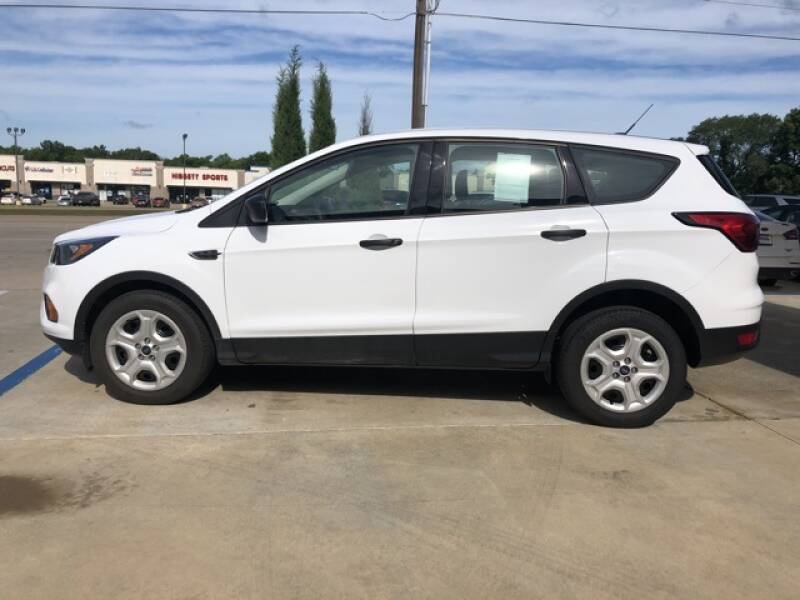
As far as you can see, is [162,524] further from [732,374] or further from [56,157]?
[56,157]

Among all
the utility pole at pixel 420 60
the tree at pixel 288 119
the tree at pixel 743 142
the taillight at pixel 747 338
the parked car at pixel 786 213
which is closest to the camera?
the taillight at pixel 747 338

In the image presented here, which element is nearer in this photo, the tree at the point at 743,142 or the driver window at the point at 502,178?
the driver window at the point at 502,178

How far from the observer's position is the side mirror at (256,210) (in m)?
4.30

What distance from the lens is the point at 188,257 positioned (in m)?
4.42

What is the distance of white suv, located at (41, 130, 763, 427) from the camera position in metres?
4.28

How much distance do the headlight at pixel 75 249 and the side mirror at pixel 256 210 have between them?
0.99 m

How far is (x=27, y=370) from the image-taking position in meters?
5.46

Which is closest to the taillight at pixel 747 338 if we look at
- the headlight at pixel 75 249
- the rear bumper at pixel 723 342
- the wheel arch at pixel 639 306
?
the rear bumper at pixel 723 342

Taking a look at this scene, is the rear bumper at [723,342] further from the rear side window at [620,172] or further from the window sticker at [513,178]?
the window sticker at [513,178]

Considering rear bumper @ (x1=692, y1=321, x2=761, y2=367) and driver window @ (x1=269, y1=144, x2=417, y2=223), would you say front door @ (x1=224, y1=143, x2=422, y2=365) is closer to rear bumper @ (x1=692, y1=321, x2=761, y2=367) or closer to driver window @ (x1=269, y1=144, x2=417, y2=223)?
driver window @ (x1=269, y1=144, x2=417, y2=223)

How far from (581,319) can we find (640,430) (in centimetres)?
84

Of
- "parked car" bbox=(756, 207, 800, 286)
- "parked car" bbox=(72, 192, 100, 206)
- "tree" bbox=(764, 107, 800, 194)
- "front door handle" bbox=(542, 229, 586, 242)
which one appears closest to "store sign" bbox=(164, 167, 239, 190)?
"parked car" bbox=(72, 192, 100, 206)

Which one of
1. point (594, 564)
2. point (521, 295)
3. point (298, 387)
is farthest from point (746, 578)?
point (298, 387)

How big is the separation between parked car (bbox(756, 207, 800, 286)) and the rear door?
8.55 meters
